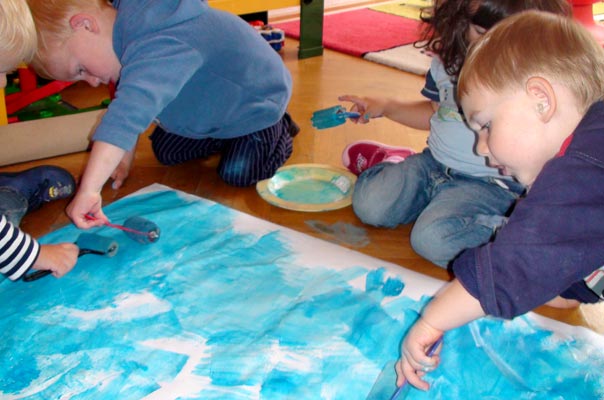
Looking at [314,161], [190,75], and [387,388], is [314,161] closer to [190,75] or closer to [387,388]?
[190,75]

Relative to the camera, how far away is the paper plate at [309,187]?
121cm

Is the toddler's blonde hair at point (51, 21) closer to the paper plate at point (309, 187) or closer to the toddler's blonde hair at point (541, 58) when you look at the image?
the paper plate at point (309, 187)

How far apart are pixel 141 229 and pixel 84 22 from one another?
0.36m

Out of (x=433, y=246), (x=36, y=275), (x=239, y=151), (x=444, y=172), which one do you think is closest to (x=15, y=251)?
(x=36, y=275)

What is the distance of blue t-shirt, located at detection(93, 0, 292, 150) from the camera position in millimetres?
913

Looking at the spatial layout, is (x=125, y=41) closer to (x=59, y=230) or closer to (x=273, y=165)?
(x=59, y=230)

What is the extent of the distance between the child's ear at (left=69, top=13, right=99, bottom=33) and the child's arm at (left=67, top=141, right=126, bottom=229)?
22cm

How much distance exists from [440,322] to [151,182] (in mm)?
847

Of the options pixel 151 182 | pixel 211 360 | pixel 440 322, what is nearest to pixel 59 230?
pixel 151 182

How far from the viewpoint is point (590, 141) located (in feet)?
2.06

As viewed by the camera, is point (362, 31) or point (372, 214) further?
point (362, 31)

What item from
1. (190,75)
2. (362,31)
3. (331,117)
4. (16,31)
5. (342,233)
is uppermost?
(16,31)

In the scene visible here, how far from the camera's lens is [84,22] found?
38.6 inches

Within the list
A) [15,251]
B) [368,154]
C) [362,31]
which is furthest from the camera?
[362,31]
